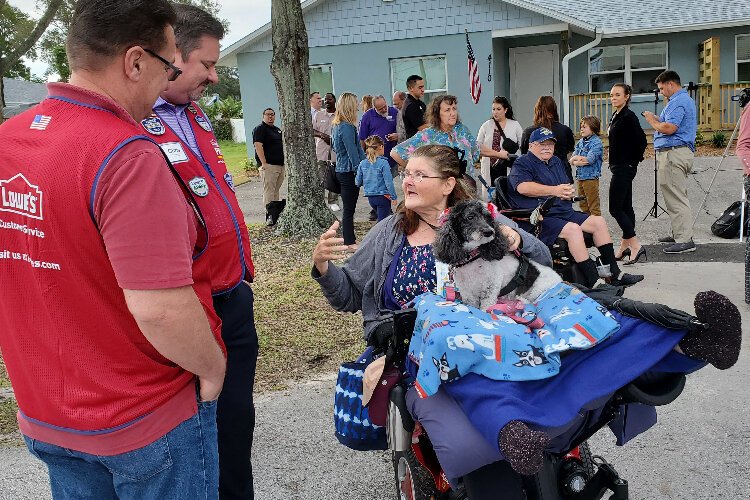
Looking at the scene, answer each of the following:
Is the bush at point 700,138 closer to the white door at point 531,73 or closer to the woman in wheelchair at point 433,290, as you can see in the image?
the white door at point 531,73

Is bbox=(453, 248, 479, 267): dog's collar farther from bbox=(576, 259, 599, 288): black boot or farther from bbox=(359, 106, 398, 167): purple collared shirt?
bbox=(359, 106, 398, 167): purple collared shirt

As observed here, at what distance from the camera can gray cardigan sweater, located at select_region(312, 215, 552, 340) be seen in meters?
3.43

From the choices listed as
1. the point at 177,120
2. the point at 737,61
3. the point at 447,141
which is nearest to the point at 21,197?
the point at 177,120

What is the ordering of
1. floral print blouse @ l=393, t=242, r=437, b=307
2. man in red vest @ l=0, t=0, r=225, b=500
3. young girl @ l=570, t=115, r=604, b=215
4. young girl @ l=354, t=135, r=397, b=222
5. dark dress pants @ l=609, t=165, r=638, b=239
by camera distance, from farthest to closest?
young girl @ l=570, t=115, r=604, b=215 < young girl @ l=354, t=135, r=397, b=222 < dark dress pants @ l=609, t=165, r=638, b=239 < floral print blouse @ l=393, t=242, r=437, b=307 < man in red vest @ l=0, t=0, r=225, b=500

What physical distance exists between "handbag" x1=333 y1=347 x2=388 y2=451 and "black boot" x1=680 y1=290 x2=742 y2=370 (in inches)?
53.0

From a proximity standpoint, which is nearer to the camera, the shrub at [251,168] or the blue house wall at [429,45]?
the blue house wall at [429,45]

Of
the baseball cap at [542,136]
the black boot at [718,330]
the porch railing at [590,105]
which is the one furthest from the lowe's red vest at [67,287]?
the porch railing at [590,105]

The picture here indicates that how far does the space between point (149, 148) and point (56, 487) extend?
1.08 m

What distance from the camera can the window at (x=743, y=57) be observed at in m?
19.7

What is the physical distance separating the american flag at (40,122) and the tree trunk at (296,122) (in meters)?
8.28

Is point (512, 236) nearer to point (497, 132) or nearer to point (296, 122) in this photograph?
point (296, 122)

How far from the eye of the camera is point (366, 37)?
62.5 ft

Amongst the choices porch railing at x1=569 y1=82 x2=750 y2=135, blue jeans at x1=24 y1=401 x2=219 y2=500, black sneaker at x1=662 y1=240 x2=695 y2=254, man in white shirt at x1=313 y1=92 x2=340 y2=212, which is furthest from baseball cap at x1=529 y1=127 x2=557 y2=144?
porch railing at x1=569 y1=82 x2=750 y2=135

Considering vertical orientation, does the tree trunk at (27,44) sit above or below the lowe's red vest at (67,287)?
above
